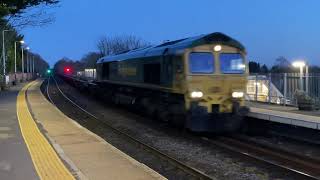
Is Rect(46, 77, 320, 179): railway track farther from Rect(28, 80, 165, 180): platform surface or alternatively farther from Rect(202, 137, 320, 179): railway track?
Rect(28, 80, 165, 180): platform surface

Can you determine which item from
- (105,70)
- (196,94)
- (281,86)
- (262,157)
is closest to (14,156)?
(262,157)

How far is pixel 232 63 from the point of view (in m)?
18.8

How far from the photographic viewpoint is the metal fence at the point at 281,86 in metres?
23.0

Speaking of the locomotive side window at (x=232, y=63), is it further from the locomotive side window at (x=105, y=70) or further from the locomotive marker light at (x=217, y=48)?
the locomotive side window at (x=105, y=70)

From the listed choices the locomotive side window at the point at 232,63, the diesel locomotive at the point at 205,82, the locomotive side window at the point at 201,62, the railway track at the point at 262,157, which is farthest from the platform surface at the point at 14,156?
the locomotive side window at the point at 232,63

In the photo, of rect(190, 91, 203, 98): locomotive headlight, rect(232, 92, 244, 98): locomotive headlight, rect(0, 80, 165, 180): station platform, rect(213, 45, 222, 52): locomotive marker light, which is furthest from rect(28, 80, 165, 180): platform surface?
rect(213, 45, 222, 52): locomotive marker light

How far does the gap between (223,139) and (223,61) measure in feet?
8.48

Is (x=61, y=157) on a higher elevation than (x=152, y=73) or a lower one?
lower

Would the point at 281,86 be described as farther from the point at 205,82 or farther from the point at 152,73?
the point at 205,82

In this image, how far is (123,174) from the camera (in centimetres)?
1064

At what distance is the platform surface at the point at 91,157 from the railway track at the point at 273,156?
128 inches

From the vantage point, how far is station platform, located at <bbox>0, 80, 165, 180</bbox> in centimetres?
1050

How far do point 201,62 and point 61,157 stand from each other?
7.34 metres

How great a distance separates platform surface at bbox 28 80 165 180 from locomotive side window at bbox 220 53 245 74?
4.89 m
